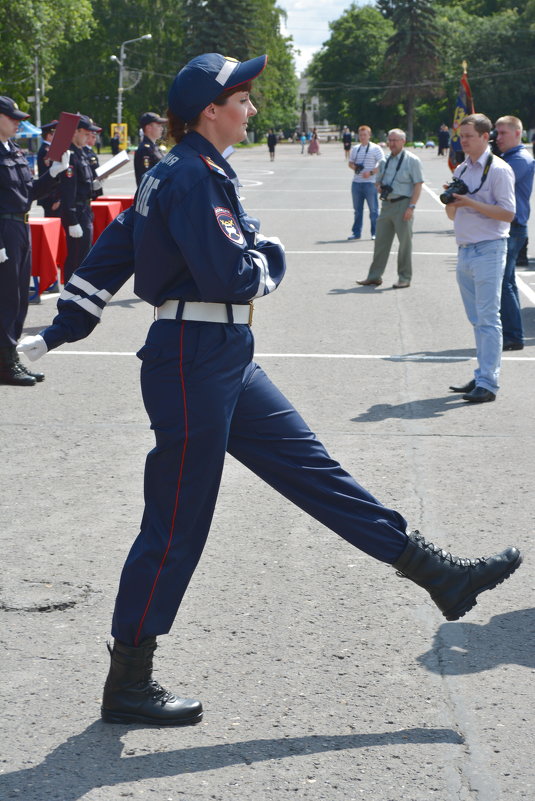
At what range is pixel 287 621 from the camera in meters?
4.29

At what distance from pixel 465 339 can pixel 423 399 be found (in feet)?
8.51

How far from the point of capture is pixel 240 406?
3605mm

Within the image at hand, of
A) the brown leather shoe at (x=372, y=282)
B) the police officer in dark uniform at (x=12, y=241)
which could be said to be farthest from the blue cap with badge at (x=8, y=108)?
the brown leather shoe at (x=372, y=282)

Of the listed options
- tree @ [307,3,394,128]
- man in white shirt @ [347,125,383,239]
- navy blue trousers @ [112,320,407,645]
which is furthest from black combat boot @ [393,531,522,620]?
tree @ [307,3,394,128]

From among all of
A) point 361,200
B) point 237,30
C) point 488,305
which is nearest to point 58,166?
point 488,305

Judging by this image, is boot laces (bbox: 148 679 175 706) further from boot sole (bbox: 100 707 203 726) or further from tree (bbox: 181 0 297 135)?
tree (bbox: 181 0 297 135)

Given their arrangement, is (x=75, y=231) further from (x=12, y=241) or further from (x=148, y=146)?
(x=12, y=241)

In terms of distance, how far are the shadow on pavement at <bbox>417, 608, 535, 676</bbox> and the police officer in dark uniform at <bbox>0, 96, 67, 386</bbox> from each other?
16.7 feet

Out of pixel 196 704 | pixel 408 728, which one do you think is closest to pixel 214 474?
pixel 196 704

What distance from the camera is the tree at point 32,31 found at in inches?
2267

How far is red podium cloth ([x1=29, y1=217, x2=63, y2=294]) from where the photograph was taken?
12.7 m

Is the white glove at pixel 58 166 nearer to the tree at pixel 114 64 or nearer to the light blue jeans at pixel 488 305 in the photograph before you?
the light blue jeans at pixel 488 305

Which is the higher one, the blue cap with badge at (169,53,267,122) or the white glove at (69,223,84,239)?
the blue cap with badge at (169,53,267,122)

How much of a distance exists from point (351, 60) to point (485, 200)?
13643 centimetres
